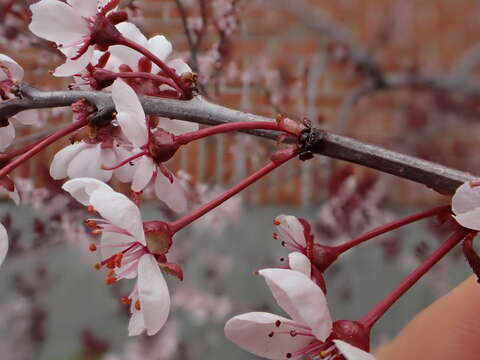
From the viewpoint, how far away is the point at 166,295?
0.27 m

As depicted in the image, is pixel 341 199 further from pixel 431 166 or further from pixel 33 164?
pixel 431 166

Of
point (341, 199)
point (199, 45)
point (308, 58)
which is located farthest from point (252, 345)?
point (308, 58)

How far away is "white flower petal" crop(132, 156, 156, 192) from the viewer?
291 mm

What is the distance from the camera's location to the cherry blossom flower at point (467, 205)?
264mm

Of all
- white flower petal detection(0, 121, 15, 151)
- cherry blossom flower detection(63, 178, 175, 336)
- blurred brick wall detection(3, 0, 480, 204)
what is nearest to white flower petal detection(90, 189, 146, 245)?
cherry blossom flower detection(63, 178, 175, 336)

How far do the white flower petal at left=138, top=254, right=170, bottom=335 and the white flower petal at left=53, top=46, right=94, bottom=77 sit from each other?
4.3 inches

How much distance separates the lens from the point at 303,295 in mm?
248

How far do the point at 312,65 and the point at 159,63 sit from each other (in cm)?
150

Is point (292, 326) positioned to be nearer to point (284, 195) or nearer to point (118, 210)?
point (118, 210)

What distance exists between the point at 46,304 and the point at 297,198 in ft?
2.29

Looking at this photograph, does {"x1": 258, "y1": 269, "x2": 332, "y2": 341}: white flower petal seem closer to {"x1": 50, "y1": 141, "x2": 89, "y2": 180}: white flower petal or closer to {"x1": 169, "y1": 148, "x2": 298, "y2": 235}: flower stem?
{"x1": 169, "y1": 148, "x2": 298, "y2": 235}: flower stem

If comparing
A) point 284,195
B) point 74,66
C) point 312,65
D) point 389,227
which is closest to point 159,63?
point 74,66

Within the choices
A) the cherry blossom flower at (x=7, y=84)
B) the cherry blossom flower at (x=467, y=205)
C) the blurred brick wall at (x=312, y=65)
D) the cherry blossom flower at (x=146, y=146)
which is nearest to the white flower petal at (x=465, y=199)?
the cherry blossom flower at (x=467, y=205)

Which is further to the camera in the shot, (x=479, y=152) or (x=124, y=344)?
(x=479, y=152)
